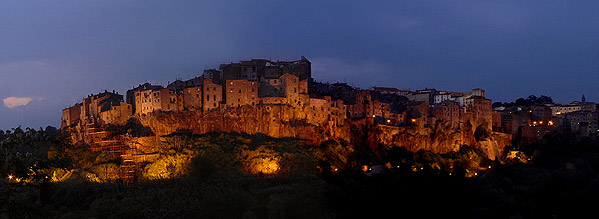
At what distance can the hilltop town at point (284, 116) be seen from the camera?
1770 inches

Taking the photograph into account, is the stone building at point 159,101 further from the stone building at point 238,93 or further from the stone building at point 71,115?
the stone building at point 71,115

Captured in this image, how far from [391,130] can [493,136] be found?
15.2 m

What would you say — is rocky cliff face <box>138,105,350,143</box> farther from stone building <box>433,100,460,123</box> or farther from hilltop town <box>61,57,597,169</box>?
stone building <box>433,100,460,123</box>

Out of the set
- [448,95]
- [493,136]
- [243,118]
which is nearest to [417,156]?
[493,136]

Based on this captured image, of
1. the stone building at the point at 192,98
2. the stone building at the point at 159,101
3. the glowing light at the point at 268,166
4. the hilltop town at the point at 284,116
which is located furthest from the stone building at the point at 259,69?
the glowing light at the point at 268,166

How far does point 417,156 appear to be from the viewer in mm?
51031

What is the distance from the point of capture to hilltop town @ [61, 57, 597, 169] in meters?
45.0

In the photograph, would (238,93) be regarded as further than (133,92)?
No

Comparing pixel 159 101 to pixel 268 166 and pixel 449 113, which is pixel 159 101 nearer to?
pixel 268 166

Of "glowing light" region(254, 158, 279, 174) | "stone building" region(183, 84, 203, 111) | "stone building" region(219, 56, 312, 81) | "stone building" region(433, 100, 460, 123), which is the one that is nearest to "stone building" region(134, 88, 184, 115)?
"stone building" region(183, 84, 203, 111)

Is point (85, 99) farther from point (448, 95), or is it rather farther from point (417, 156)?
point (448, 95)

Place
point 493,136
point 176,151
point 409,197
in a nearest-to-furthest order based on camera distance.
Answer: point 409,197, point 176,151, point 493,136

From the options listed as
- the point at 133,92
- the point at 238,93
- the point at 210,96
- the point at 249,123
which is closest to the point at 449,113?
the point at 249,123

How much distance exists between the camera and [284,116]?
1857 inches
